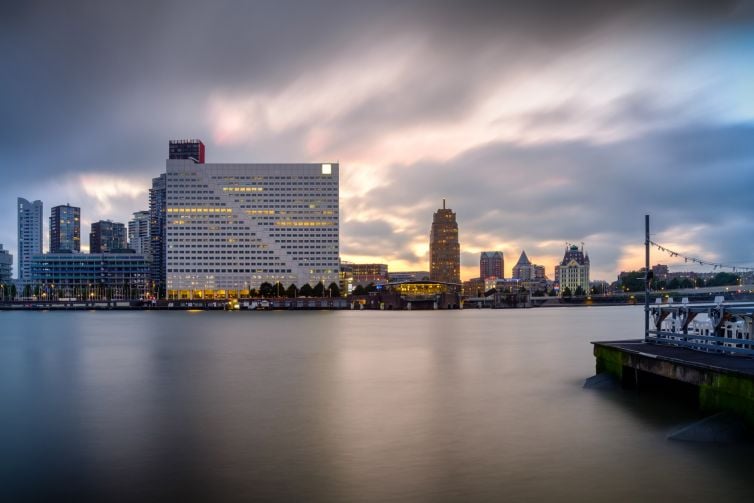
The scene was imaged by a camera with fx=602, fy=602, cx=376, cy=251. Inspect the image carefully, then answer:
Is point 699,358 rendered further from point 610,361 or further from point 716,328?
point 610,361

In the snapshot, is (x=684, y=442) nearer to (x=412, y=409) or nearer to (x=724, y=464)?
(x=724, y=464)

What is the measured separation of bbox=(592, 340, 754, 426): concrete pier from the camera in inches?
803

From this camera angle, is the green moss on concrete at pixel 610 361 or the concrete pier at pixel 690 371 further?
the green moss on concrete at pixel 610 361

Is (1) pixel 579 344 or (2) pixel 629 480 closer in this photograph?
(2) pixel 629 480

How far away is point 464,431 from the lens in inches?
1011

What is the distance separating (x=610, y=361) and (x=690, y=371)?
1007 centimetres

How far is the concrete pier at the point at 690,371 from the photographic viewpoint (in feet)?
66.9

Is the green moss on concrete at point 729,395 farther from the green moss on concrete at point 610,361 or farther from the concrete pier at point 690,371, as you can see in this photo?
the green moss on concrete at point 610,361

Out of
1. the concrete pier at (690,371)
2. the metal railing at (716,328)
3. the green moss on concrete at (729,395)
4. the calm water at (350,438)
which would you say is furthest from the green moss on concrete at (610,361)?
the green moss on concrete at (729,395)

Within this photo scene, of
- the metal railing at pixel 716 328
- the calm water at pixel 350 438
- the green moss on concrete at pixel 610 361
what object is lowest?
the calm water at pixel 350 438

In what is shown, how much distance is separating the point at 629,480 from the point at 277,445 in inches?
497

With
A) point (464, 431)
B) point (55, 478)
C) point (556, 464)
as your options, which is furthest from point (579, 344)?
point (55, 478)

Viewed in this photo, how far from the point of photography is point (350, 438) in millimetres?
24469

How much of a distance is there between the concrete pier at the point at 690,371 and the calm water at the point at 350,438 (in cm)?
157
